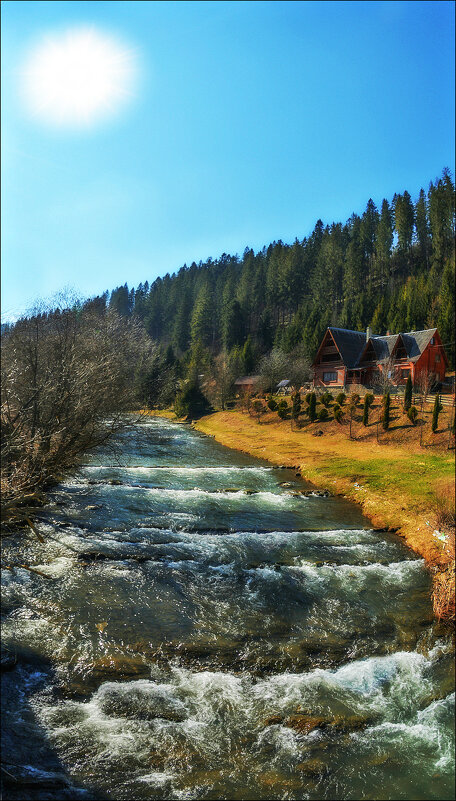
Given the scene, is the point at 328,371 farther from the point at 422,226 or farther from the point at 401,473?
the point at 422,226

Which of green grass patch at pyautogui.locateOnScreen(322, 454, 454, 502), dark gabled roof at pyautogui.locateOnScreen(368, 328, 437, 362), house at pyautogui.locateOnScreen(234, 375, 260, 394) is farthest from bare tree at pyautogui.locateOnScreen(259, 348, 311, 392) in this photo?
green grass patch at pyautogui.locateOnScreen(322, 454, 454, 502)

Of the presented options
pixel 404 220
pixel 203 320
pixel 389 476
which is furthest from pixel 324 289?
pixel 389 476

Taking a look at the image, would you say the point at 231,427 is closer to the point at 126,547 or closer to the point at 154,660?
the point at 126,547

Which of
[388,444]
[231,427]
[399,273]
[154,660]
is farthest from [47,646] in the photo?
[399,273]

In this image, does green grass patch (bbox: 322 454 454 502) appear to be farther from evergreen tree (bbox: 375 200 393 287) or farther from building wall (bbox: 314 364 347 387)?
evergreen tree (bbox: 375 200 393 287)

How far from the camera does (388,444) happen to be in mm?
19000

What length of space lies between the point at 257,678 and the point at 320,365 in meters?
39.2

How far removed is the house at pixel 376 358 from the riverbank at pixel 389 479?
11.5 metres

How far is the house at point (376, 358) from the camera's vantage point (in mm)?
35031

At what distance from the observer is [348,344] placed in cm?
4141

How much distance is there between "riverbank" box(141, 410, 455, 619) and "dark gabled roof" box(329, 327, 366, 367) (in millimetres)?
13381

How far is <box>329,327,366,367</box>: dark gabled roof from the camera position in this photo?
132ft

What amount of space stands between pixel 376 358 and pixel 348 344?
11.6ft

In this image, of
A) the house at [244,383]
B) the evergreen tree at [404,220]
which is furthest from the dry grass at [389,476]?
the evergreen tree at [404,220]
